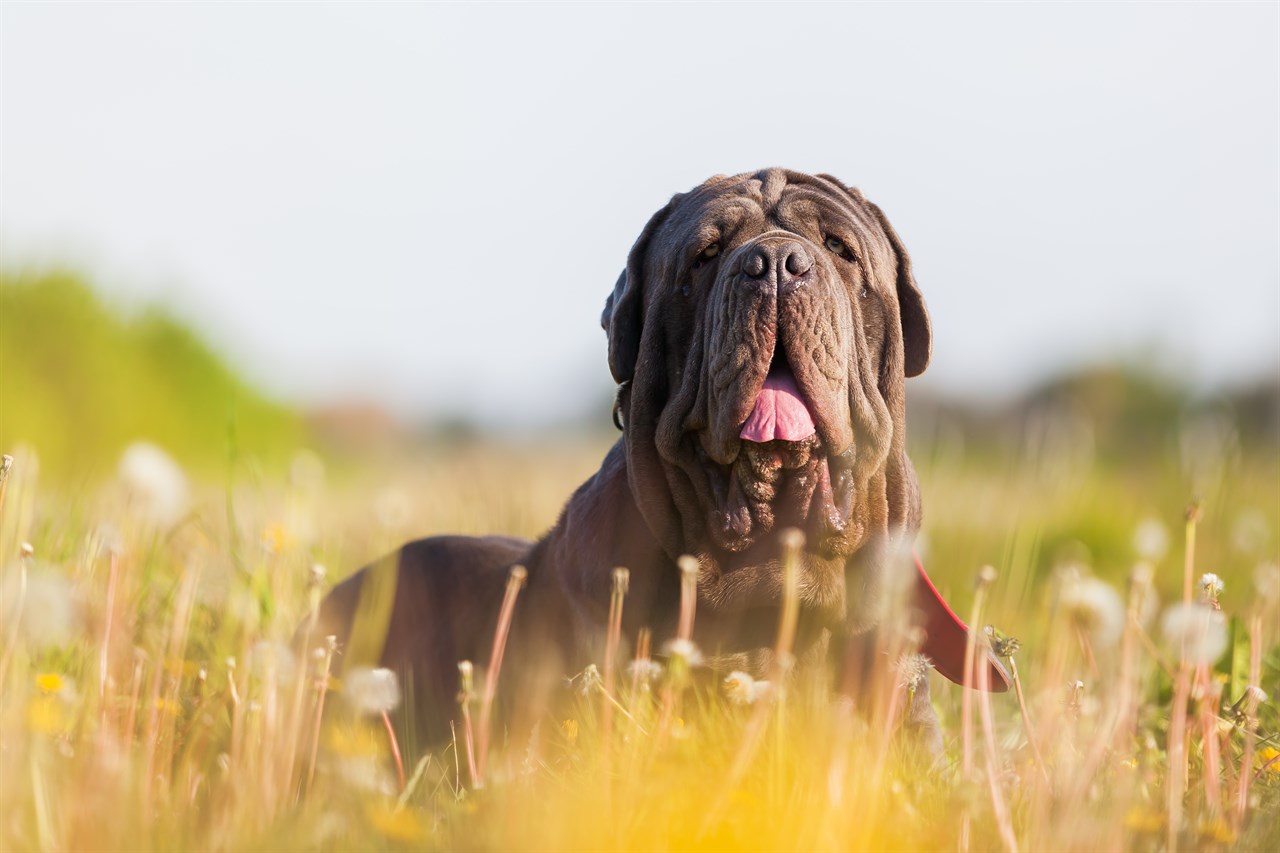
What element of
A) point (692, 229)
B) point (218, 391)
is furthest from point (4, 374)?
point (692, 229)

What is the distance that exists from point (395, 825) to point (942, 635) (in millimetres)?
1693

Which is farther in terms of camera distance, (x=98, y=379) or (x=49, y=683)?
(x=98, y=379)

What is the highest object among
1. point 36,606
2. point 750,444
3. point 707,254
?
point 707,254

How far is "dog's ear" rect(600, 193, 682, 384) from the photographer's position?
142 inches

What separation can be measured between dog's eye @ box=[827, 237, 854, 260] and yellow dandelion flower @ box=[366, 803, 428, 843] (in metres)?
1.90

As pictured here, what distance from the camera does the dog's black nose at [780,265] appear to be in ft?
10.5

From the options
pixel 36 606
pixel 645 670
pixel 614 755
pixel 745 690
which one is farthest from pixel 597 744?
pixel 36 606

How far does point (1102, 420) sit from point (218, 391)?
16.4 m

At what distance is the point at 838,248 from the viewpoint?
3.54 meters

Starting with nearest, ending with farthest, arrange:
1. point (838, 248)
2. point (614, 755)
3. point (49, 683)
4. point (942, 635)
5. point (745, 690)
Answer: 1. point (614, 755)
2. point (745, 690)
3. point (49, 683)
4. point (942, 635)
5. point (838, 248)

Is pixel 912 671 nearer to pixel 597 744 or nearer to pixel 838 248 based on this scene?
pixel 597 744

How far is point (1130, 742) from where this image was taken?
3191 millimetres

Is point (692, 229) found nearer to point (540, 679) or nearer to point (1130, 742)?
point (540, 679)

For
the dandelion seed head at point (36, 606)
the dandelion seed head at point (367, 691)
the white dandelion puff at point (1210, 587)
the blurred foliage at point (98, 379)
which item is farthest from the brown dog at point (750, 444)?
the blurred foliage at point (98, 379)
